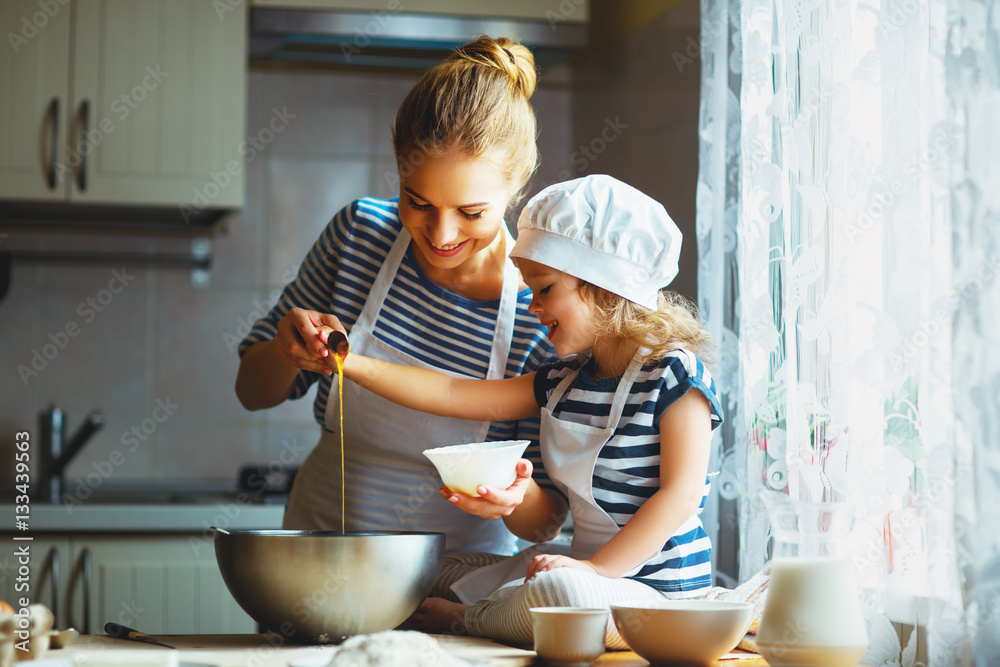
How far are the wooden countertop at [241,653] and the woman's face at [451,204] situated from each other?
0.49 meters

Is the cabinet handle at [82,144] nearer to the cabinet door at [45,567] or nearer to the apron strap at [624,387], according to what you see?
Result: the cabinet door at [45,567]

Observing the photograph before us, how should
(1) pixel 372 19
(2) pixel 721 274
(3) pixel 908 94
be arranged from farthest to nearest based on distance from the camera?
(1) pixel 372 19 → (2) pixel 721 274 → (3) pixel 908 94

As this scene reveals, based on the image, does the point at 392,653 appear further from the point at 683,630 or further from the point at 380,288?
the point at 380,288

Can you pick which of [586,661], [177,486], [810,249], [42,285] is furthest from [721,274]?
[42,285]

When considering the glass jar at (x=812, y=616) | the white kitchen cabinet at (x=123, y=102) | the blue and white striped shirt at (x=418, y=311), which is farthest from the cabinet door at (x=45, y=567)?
the glass jar at (x=812, y=616)

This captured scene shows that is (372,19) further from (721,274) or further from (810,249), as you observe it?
(810,249)

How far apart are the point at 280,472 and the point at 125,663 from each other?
71.0 inches

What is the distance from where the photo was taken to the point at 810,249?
1.34 metres

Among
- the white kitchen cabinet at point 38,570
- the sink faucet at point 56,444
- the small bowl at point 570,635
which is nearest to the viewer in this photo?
the small bowl at point 570,635

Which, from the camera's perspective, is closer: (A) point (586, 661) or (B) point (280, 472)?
(A) point (586, 661)

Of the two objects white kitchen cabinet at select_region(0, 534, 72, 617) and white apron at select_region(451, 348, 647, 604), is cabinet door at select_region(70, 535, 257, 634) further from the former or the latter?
white apron at select_region(451, 348, 647, 604)

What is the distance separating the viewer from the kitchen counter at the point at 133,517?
2.04 metres

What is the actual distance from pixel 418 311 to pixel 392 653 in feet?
2.31

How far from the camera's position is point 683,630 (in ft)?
3.04
